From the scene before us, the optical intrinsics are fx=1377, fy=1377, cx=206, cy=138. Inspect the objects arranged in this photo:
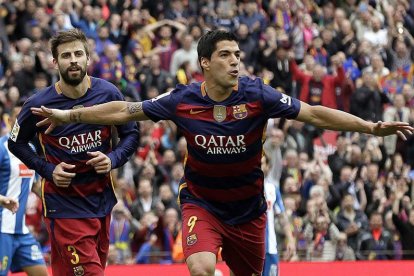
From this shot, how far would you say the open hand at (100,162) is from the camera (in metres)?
11.1

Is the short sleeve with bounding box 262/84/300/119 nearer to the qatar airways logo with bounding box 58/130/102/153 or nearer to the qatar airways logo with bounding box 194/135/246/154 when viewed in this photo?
the qatar airways logo with bounding box 194/135/246/154

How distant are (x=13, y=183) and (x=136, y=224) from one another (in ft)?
18.8

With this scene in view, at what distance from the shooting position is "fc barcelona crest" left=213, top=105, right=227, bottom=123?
10836 millimetres

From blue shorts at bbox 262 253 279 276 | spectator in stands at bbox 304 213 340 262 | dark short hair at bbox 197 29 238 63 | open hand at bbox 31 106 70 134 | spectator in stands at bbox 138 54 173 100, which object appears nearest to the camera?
open hand at bbox 31 106 70 134

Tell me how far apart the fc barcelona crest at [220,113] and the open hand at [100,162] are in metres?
0.99

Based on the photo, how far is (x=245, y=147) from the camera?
10.9m

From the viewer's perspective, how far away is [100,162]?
11125mm

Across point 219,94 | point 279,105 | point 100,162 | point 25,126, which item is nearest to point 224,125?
point 219,94

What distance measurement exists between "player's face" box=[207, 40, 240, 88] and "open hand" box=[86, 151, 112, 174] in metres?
1.11

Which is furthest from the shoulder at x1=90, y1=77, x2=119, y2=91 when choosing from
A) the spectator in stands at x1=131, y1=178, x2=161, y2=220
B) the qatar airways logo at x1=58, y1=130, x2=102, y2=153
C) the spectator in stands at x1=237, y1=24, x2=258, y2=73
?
the spectator in stands at x1=237, y1=24, x2=258, y2=73

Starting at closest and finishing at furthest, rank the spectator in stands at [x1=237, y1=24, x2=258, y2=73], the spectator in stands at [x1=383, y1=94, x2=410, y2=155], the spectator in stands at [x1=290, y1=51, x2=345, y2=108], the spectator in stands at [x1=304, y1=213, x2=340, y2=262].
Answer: the spectator in stands at [x1=304, y1=213, x2=340, y2=262]
the spectator in stands at [x1=383, y1=94, x2=410, y2=155]
the spectator in stands at [x1=290, y1=51, x2=345, y2=108]
the spectator in stands at [x1=237, y1=24, x2=258, y2=73]

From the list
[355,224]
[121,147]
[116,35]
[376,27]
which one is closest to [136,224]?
[355,224]

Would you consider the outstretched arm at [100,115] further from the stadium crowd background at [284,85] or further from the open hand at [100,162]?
the stadium crowd background at [284,85]

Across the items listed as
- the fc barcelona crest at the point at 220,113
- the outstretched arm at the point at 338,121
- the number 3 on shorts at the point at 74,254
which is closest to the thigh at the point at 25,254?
the number 3 on shorts at the point at 74,254
